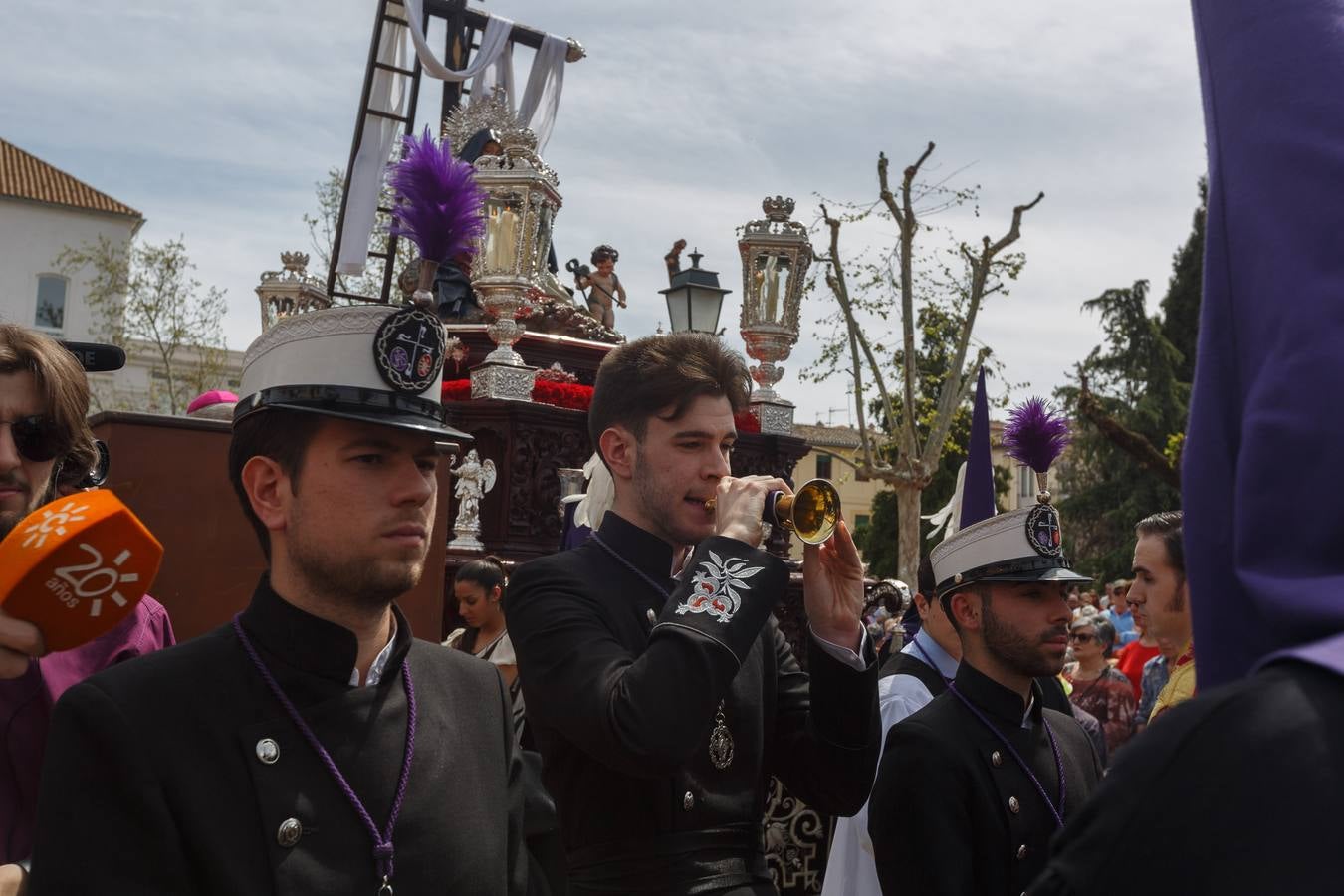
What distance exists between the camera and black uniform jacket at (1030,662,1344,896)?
88cm

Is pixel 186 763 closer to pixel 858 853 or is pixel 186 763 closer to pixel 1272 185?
pixel 1272 185

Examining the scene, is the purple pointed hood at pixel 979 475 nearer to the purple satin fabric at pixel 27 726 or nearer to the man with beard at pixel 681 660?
the man with beard at pixel 681 660

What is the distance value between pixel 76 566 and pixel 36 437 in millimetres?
643

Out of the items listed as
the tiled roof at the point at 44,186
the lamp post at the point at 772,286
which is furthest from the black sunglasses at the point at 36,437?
the tiled roof at the point at 44,186

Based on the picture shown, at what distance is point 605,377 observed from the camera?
3580mm

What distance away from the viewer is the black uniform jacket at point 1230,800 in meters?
0.88

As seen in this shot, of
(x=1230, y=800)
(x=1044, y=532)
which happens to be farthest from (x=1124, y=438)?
(x=1230, y=800)

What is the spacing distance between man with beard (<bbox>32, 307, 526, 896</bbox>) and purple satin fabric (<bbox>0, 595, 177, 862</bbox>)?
0.49 meters

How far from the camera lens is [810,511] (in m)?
3.21

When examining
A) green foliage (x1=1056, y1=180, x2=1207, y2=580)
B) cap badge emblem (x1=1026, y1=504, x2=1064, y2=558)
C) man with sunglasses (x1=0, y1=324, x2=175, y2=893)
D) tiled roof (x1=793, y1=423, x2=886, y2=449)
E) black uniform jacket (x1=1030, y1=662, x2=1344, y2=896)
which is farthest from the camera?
tiled roof (x1=793, y1=423, x2=886, y2=449)

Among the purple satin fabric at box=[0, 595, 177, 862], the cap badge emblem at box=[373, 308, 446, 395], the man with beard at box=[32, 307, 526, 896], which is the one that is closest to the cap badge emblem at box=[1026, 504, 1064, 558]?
the man with beard at box=[32, 307, 526, 896]

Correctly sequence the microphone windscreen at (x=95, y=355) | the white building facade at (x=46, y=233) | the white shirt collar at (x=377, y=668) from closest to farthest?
the white shirt collar at (x=377, y=668) → the microphone windscreen at (x=95, y=355) → the white building facade at (x=46, y=233)

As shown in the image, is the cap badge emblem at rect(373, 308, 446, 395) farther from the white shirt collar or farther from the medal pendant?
the medal pendant

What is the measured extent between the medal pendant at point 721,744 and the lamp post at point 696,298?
7428mm
